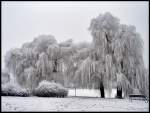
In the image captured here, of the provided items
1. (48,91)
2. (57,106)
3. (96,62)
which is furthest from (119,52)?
(57,106)

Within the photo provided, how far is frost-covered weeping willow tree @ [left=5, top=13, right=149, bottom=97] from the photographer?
1366cm

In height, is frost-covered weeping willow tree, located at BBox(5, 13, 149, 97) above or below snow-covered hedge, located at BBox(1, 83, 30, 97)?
above

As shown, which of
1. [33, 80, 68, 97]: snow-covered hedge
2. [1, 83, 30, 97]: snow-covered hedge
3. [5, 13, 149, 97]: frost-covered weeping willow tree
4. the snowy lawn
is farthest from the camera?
[5, 13, 149, 97]: frost-covered weeping willow tree

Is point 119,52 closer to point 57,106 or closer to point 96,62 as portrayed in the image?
point 96,62

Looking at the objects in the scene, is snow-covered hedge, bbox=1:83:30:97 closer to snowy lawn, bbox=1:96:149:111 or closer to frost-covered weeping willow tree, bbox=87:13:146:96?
snowy lawn, bbox=1:96:149:111

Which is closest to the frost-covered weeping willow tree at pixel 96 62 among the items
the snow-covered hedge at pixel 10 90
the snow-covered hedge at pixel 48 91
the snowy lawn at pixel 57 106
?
the snow-covered hedge at pixel 48 91

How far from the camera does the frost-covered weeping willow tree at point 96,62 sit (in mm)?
13656

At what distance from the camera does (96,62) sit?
1402 cm

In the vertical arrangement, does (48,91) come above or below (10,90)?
below

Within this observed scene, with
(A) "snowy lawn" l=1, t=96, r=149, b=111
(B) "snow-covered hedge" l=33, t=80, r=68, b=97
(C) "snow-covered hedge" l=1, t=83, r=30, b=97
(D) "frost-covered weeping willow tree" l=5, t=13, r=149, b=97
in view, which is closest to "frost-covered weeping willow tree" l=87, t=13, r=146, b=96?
(D) "frost-covered weeping willow tree" l=5, t=13, r=149, b=97

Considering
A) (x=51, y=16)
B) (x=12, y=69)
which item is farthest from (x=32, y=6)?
(x=12, y=69)

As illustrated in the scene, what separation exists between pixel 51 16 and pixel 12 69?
5.30 metres

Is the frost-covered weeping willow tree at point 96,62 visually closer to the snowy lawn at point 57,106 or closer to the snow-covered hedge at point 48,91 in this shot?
the snow-covered hedge at point 48,91

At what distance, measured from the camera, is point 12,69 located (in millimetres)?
18375
